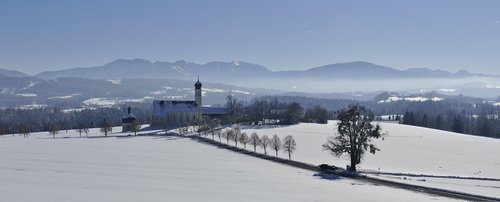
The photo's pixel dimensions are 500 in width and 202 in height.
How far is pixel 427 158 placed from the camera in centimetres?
8950

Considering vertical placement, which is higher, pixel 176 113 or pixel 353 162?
pixel 176 113

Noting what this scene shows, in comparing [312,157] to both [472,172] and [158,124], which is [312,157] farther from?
[158,124]

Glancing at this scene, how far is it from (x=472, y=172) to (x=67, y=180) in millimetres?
56422

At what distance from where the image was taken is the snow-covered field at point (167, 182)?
38938mm

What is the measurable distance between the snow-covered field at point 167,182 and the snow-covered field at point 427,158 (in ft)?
34.8

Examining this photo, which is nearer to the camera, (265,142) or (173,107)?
(265,142)

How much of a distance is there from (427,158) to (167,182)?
190 ft

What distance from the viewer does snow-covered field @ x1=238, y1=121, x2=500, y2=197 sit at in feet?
194

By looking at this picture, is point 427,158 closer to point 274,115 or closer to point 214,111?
point 274,115

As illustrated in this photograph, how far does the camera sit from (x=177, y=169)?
59.3m

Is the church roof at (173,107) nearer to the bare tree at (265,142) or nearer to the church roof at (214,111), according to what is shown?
the church roof at (214,111)

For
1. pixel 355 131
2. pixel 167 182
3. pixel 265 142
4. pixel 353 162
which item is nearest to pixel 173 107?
pixel 265 142

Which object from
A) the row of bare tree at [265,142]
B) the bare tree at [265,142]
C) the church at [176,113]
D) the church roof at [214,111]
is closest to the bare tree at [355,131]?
the row of bare tree at [265,142]

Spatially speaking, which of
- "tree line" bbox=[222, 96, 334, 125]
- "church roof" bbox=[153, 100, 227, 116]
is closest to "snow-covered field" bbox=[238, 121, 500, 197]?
"tree line" bbox=[222, 96, 334, 125]
